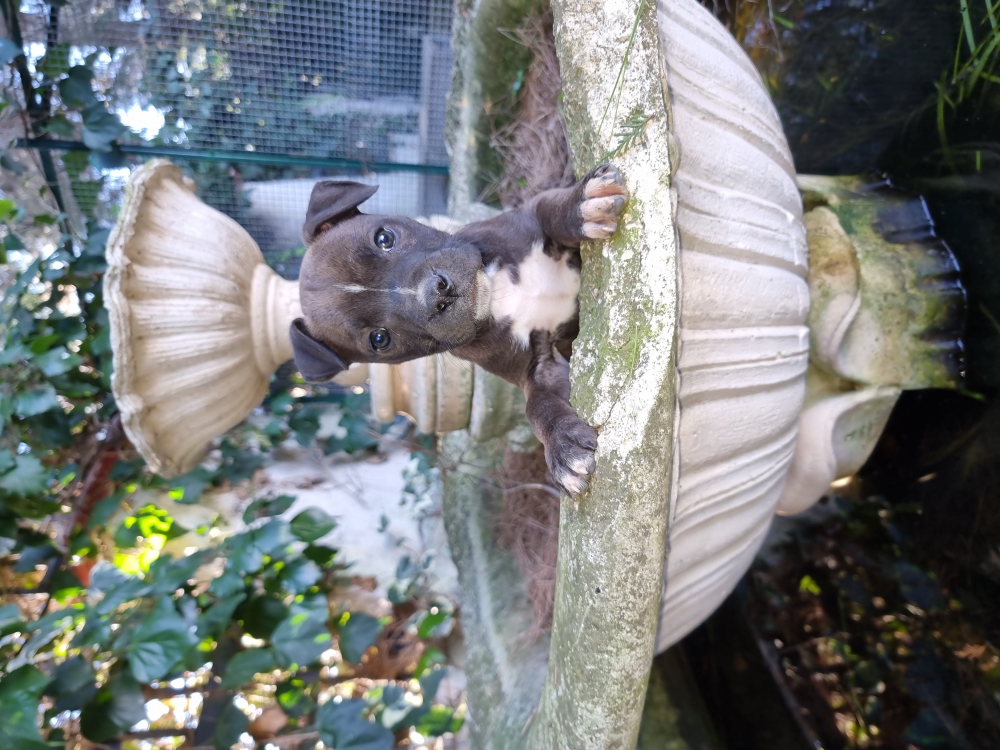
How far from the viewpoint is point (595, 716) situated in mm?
1146

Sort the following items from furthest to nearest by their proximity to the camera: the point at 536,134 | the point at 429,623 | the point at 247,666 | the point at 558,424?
the point at 429,623 → the point at 247,666 → the point at 536,134 → the point at 558,424

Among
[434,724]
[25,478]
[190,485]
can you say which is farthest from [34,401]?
[434,724]

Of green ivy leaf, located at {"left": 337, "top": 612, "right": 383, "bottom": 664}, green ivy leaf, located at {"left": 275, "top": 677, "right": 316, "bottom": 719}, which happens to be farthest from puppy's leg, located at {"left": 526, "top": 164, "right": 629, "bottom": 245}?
green ivy leaf, located at {"left": 275, "top": 677, "right": 316, "bottom": 719}

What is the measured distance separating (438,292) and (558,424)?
480 millimetres

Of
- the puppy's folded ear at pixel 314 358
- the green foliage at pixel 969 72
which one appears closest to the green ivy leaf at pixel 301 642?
the puppy's folded ear at pixel 314 358

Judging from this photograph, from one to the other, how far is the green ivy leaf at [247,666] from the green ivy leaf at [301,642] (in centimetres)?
4

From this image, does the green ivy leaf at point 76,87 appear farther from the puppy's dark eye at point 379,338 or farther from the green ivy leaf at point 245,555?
the puppy's dark eye at point 379,338

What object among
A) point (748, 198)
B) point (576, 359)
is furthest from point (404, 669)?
point (748, 198)

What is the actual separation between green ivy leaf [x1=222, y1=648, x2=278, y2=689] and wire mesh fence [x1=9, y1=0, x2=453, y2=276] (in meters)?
2.43

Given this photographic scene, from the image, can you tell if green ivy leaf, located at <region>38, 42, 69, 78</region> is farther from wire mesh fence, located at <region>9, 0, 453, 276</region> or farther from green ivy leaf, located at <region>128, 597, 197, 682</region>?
green ivy leaf, located at <region>128, 597, 197, 682</region>

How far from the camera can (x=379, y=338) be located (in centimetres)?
178

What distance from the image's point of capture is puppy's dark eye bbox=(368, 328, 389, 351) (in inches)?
69.8

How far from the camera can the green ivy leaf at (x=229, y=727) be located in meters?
2.24

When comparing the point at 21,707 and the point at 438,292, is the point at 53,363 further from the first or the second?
the point at 438,292
